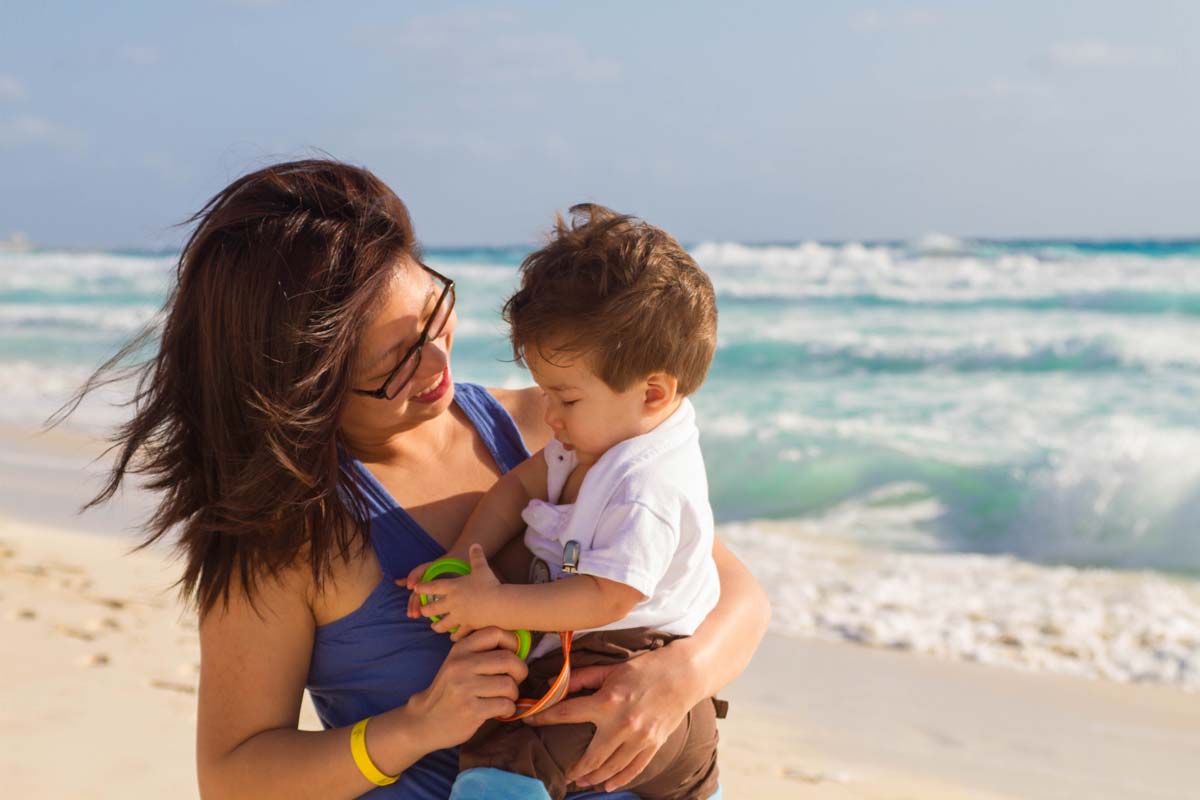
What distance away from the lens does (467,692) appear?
174 cm

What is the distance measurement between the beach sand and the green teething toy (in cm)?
226

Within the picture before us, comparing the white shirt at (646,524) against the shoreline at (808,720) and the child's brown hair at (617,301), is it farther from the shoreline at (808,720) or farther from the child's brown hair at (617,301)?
the shoreline at (808,720)

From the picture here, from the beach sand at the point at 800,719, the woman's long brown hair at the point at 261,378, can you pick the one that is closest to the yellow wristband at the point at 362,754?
the woman's long brown hair at the point at 261,378

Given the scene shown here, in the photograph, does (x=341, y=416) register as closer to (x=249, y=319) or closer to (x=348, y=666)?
(x=249, y=319)

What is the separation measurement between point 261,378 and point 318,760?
0.58 metres

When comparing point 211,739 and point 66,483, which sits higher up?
point 211,739

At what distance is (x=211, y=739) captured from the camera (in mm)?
1855

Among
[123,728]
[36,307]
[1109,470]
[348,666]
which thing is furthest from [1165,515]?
[36,307]

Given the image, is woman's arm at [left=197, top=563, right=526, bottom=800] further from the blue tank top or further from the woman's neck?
the woman's neck

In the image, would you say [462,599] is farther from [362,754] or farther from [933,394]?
[933,394]

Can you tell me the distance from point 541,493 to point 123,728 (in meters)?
2.69

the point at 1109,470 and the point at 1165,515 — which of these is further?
the point at 1109,470

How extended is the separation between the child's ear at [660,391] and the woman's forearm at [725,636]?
0.38m

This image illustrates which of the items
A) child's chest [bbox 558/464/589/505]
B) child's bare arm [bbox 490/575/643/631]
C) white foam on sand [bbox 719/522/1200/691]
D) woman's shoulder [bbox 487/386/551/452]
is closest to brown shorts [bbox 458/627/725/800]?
child's bare arm [bbox 490/575/643/631]
